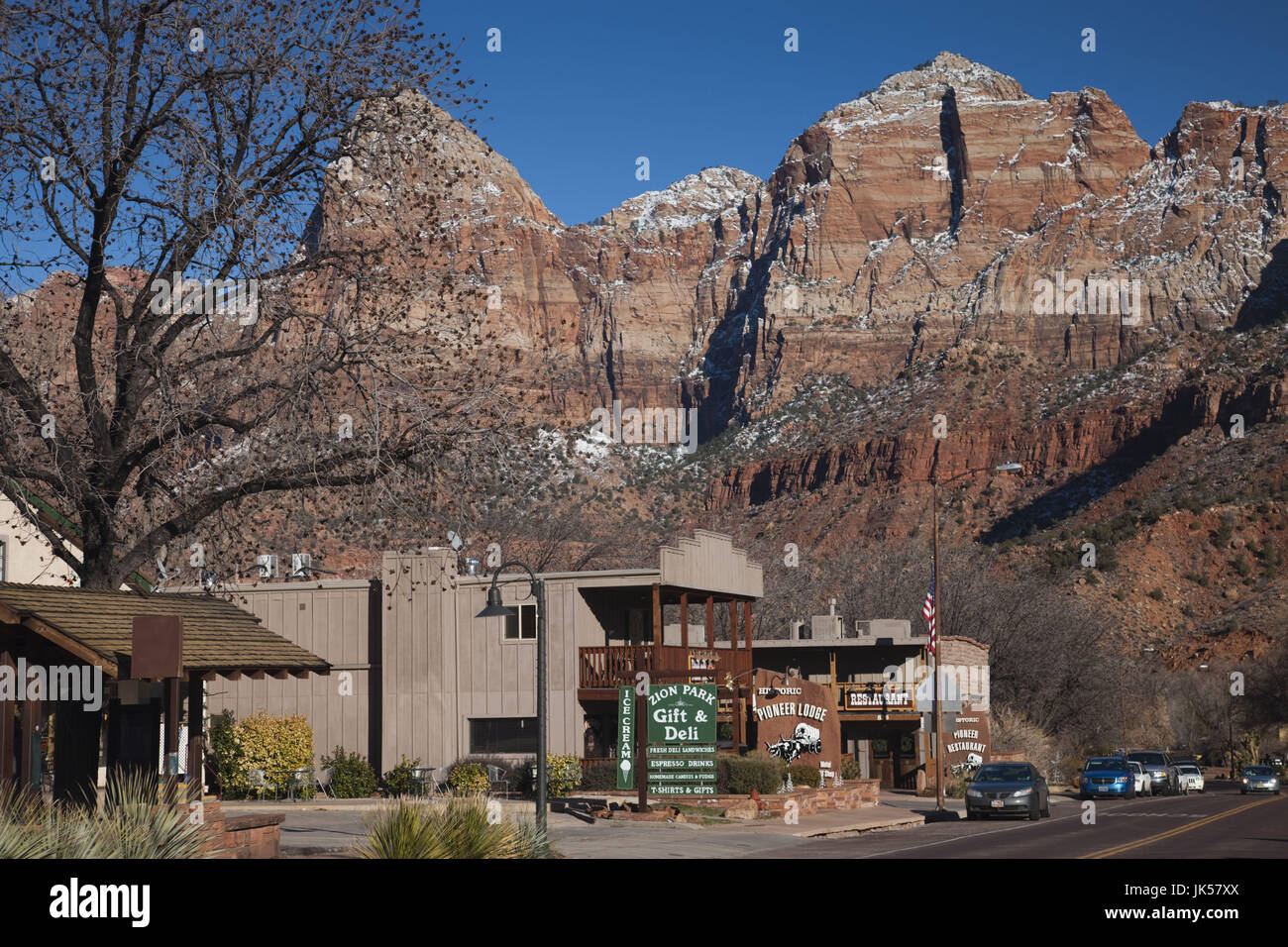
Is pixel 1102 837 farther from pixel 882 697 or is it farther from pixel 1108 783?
pixel 1108 783

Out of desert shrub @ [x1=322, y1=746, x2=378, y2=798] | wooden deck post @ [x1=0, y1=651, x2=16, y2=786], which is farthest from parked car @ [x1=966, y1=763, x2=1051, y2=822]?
wooden deck post @ [x1=0, y1=651, x2=16, y2=786]

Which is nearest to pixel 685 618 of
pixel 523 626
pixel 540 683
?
pixel 523 626

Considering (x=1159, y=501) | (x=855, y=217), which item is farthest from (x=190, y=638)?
(x=855, y=217)

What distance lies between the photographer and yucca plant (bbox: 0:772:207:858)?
37.5 feet

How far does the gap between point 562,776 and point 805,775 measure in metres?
6.73

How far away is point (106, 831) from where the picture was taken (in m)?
12.1

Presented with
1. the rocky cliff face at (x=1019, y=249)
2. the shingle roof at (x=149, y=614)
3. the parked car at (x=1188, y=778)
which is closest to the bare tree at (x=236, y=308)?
the shingle roof at (x=149, y=614)

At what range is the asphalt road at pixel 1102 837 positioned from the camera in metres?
22.3

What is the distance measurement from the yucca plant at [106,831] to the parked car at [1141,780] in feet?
124

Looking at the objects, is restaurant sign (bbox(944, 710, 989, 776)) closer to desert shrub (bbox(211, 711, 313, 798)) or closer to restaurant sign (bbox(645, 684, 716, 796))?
Answer: restaurant sign (bbox(645, 684, 716, 796))

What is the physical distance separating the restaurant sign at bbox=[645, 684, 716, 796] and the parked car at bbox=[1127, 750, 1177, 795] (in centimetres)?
2363

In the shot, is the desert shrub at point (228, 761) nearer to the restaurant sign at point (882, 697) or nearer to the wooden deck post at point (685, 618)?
the wooden deck post at point (685, 618)
